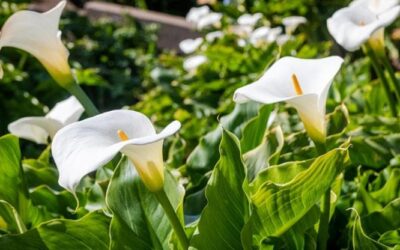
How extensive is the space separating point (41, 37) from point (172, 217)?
399 millimetres

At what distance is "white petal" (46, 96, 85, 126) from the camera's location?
1.21 metres

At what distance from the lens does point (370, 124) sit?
1376 mm

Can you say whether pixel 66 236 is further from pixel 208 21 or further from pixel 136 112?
pixel 208 21

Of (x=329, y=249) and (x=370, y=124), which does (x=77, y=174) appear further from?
(x=370, y=124)

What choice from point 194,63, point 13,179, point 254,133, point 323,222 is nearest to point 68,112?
point 13,179

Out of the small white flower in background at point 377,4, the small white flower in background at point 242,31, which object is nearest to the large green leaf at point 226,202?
the small white flower in background at point 377,4

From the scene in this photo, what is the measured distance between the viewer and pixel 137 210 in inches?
37.0

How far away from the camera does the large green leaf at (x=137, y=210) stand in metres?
0.90

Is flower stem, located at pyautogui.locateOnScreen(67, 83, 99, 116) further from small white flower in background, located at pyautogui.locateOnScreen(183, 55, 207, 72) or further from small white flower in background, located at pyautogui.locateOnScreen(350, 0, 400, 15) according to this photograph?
small white flower in background, located at pyautogui.locateOnScreen(183, 55, 207, 72)

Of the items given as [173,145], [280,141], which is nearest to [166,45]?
[173,145]

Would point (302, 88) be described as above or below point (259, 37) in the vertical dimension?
above

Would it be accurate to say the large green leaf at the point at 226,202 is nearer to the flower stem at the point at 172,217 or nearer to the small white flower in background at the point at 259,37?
the flower stem at the point at 172,217

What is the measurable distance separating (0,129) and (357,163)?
212 cm

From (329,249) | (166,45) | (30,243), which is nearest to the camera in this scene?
(30,243)
